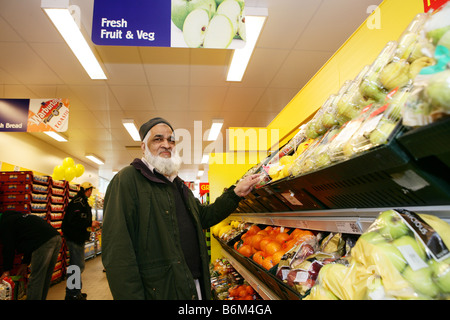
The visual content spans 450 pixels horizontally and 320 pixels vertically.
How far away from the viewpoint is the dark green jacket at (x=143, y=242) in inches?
62.4

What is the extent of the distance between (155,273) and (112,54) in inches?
157

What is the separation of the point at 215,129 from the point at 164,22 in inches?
239

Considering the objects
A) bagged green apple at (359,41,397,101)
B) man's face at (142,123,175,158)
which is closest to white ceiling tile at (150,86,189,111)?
man's face at (142,123,175,158)

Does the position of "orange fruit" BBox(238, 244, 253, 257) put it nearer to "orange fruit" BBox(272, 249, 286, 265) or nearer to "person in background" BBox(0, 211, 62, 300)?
"orange fruit" BBox(272, 249, 286, 265)

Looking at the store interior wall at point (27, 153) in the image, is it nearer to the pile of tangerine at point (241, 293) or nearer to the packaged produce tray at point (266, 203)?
the pile of tangerine at point (241, 293)

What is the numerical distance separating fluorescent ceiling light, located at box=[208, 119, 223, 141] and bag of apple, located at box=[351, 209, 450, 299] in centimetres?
726

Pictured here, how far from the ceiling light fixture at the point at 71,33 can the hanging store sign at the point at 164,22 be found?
3.66ft

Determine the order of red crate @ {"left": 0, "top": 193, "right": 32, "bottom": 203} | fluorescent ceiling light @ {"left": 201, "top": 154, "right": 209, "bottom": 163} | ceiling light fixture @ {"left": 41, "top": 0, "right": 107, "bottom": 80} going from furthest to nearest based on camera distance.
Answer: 1. fluorescent ceiling light @ {"left": 201, "top": 154, "right": 209, "bottom": 163}
2. red crate @ {"left": 0, "top": 193, "right": 32, "bottom": 203}
3. ceiling light fixture @ {"left": 41, "top": 0, "right": 107, "bottom": 80}

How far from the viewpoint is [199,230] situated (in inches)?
78.5

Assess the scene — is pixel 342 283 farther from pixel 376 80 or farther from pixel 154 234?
pixel 154 234

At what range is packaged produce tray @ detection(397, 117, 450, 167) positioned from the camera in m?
0.60

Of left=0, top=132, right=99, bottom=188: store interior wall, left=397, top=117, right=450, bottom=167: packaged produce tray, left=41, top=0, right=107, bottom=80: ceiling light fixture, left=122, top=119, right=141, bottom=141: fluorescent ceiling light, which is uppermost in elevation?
left=41, top=0, right=107, bottom=80: ceiling light fixture
